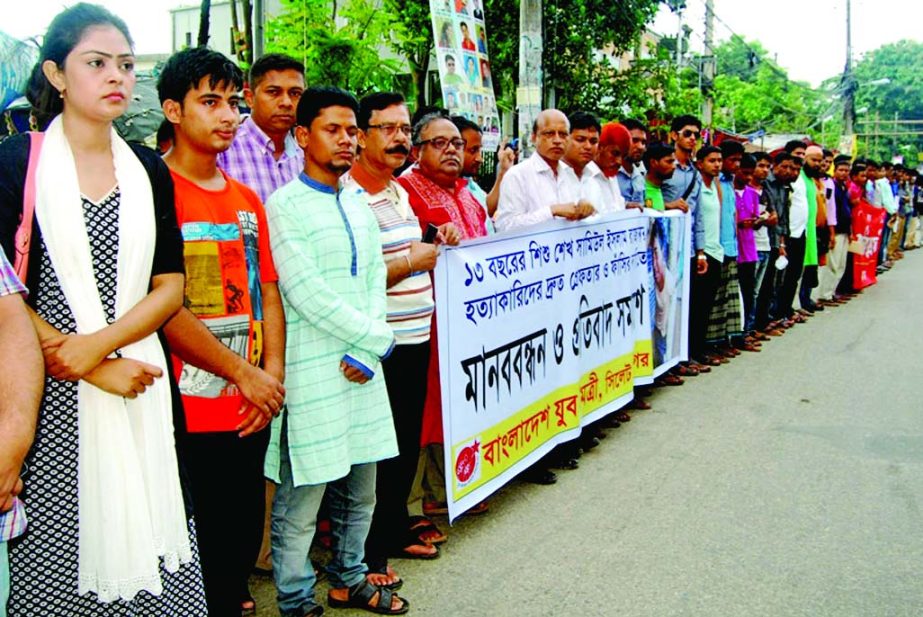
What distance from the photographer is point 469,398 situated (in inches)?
158

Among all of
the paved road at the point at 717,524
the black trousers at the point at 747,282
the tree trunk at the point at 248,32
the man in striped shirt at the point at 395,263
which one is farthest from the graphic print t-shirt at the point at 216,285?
the tree trunk at the point at 248,32

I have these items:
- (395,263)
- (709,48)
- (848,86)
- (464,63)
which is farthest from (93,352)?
(848,86)

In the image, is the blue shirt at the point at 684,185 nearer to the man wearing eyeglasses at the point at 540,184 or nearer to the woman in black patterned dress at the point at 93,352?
the man wearing eyeglasses at the point at 540,184

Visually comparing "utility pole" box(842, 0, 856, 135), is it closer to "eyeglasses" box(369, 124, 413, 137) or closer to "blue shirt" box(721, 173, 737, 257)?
"blue shirt" box(721, 173, 737, 257)

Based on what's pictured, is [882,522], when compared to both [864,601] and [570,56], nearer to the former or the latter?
[864,601]

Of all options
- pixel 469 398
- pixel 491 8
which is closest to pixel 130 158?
pixel 469 398

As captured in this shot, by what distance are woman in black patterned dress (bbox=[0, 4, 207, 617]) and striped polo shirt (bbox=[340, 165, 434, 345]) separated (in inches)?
52.7

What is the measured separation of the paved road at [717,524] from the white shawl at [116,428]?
1356 mm

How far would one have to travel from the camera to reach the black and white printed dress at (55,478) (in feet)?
6.60

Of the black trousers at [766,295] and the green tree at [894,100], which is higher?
the green tree at [894,100]

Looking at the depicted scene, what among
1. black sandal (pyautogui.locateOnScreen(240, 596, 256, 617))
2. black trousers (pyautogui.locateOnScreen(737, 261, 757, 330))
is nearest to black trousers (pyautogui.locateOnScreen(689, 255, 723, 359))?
black trousers (pyautogui.locateOnScreen(737, 261, 757, 330))

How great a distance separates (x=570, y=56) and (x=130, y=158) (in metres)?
13.9

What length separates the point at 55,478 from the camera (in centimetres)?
202

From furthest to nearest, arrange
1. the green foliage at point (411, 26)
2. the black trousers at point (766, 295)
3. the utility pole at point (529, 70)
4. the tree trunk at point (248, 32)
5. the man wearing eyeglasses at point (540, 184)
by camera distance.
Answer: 1. the green foliage at point (411, 26)
2. the tree trunk at point (248, 32)
3. the black trousers at point (766, 295)
4. the utility pole at point (529, 70)
5. the man wearing eyeglasses at point (540, 184)
